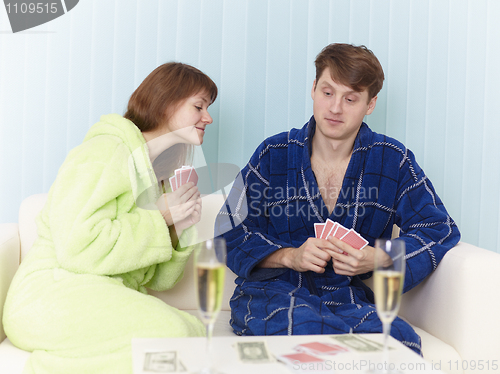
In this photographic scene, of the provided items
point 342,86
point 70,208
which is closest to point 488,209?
point 342,86

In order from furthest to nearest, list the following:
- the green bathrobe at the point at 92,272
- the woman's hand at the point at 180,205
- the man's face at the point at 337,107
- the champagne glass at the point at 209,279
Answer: the man's face at the point at 337,107 < the woman's hand at the point at 180,205 < the green bathrobe at the point at 92,272 < the champagne glass at the point at 209,279

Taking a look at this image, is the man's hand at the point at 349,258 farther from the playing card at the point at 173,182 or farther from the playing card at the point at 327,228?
the playing card at the point at 173,182

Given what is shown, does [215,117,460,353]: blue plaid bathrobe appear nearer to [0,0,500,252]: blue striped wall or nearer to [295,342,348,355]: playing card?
[0,0,500,252]: blue striped wall

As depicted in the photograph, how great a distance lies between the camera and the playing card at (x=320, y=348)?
996 mm

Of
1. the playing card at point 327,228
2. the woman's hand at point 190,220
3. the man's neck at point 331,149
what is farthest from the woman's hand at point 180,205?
the man's neck at point 331,149

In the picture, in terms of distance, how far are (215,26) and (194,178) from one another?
2.95 feet

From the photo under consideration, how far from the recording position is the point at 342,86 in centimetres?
185

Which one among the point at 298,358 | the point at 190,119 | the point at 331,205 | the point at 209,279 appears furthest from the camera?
the point at 331,205

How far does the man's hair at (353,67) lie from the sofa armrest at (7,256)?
131cm

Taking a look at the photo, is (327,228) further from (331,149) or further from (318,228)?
(331,149)

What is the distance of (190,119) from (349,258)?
30.0 inches

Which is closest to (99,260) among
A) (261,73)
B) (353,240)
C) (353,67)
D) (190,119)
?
(190,119)

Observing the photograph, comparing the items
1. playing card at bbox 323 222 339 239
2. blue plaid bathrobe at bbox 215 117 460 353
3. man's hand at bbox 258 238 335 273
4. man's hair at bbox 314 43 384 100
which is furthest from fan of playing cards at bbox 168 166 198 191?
man's hair at bbox 314 43 384 100

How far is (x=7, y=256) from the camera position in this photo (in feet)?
5.34
